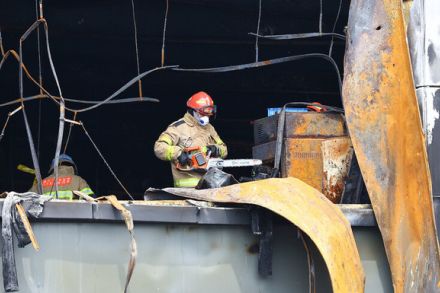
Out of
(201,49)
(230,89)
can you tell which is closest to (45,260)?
(201,49)

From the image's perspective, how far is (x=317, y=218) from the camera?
5.89 m

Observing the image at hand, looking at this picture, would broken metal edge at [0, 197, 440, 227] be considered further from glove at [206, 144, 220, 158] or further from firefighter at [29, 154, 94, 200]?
firefighter at [29, 154, 94, 200]

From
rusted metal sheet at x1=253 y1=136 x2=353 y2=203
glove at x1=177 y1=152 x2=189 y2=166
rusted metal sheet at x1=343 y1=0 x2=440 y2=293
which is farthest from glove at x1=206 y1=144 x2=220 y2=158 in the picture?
rusted metal sheet at x1=343 y1=0 x2=440 y2=293

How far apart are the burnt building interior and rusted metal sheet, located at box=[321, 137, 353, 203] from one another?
2.04m

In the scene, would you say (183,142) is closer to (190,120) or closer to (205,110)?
(190,120)

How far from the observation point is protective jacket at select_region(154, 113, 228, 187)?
8.19 meters

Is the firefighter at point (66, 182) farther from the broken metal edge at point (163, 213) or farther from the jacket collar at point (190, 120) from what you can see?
the broken metal edge at point (163, 213)

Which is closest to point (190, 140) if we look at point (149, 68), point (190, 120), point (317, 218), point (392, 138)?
point (190, 120)

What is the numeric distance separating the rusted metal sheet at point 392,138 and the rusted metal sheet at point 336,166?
0.51m

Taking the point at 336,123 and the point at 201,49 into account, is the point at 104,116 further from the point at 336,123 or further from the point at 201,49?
the point at 336,123

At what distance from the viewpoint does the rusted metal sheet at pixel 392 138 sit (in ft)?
20.2

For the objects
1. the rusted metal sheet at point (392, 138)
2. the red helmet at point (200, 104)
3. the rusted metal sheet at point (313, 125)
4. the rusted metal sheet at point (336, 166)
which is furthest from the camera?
the red helmet at point (200, 104)

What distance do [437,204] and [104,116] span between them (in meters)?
7.27

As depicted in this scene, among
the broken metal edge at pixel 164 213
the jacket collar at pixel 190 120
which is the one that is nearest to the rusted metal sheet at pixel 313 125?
the broken metal edge at pixel 164 213
